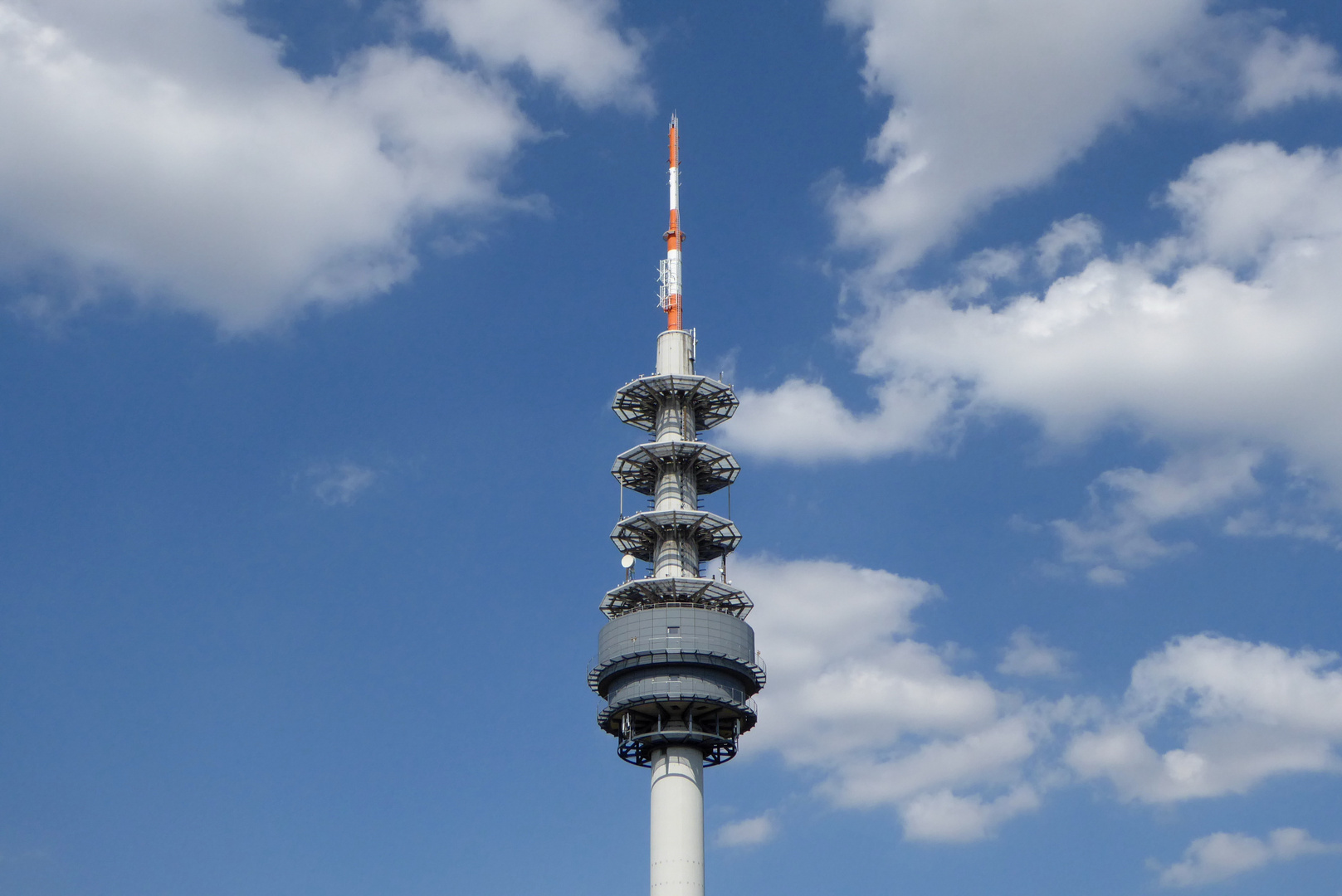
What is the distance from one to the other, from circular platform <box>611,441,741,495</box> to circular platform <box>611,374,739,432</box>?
4468 millimetres

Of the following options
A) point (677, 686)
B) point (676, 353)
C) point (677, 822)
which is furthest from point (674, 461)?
point (677, 822)

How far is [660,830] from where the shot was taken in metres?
97.9

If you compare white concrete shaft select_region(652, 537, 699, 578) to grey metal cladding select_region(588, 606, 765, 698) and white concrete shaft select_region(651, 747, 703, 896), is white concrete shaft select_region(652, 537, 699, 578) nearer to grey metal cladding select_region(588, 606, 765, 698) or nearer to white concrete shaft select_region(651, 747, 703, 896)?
grey metal cladding select_region(588, 606, 765, 698)

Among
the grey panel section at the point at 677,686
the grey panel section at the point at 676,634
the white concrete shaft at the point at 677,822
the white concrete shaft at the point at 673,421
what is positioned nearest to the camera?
the white concrete shaft at the point at 677,822

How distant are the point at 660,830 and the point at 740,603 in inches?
734

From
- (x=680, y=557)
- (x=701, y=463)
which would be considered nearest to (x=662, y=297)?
(x=701, y=463)

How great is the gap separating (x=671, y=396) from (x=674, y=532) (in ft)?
41.2

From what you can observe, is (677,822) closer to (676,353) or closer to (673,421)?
(673,421)

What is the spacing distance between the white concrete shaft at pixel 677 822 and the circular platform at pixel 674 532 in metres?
16.8

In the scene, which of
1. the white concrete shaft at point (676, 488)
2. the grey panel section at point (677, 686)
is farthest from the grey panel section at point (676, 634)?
the white concrete shaft at point (676, 488)

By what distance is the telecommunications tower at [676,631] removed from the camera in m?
99.6

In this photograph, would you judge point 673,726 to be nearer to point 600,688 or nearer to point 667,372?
point 600,688

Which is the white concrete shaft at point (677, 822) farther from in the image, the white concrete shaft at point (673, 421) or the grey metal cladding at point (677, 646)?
the white concrete shaft at point (673, 421)

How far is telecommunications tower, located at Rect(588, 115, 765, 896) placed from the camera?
327 feet
